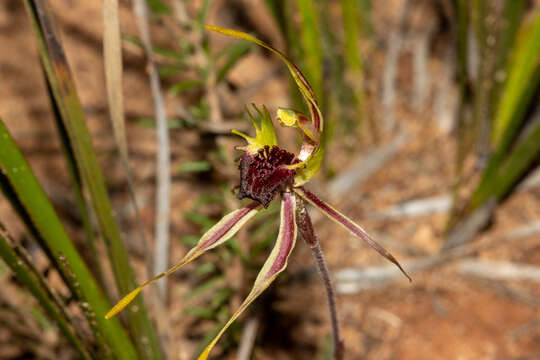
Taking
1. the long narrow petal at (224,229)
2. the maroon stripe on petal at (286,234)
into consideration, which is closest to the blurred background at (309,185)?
the long narrow petal at (224,229)

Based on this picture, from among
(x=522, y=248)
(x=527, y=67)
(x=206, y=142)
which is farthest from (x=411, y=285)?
(x=206, y=142)

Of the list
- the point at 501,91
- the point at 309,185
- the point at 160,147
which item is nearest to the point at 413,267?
the point at 309,185

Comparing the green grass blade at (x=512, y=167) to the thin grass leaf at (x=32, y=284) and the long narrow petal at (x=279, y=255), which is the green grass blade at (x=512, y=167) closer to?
the long narrow petal at (x=279, y=255)

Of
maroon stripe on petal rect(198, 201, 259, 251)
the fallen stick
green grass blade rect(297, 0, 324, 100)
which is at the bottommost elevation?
the fallen stick

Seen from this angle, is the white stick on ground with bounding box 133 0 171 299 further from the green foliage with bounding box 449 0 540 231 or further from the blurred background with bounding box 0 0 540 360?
the green foliage with bounding box 449 0 540 231

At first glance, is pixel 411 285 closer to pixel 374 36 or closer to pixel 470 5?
pixel 470 5

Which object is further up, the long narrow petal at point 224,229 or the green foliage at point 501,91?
the long narrow petal at point 224,229

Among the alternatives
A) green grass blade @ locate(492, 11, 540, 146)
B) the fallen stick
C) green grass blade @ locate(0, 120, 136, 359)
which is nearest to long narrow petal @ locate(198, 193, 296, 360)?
green grass blade @ locate(0, 120, 136, 359)

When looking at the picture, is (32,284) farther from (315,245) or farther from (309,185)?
(309,185)
